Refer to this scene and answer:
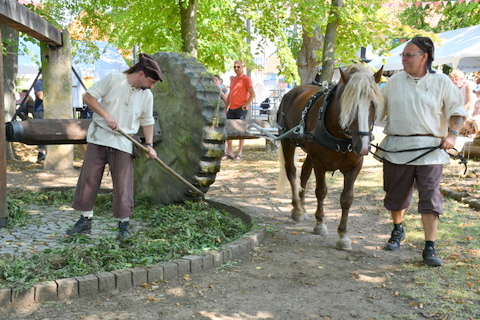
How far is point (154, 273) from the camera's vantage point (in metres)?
4.55

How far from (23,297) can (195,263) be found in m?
1.44

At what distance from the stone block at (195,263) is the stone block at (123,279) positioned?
60 centimetres

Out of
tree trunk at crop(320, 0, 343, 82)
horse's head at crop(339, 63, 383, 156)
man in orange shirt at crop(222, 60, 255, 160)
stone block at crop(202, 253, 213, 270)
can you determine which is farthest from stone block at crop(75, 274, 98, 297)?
tree trunk at crop(320, 0, 343, 82)

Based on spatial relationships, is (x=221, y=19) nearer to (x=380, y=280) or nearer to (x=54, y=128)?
(x=54, y=128)

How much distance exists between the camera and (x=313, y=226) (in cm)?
687

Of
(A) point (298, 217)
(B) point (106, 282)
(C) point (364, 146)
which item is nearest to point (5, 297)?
(B) point (106, 282)

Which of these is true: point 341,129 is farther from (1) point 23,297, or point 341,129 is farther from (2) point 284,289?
(1) point 23,297

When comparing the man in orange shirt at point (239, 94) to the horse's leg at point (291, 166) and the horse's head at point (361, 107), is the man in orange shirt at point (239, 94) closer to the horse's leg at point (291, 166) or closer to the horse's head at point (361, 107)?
the horse's leg at point (291, 166)

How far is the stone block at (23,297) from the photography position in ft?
12.9

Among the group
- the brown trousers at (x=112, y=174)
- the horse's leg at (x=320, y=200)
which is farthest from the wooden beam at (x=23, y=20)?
the horse's leg at (x=320, y=200)

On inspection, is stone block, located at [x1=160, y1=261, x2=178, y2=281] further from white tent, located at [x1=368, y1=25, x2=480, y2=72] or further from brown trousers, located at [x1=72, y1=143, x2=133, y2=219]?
white tent, located at [x1=368, y1=25, x2=480, y2=72]

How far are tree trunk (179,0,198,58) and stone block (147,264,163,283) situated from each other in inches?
325

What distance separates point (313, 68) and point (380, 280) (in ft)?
51.2

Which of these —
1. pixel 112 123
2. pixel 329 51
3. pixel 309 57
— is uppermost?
pixel 309 57
